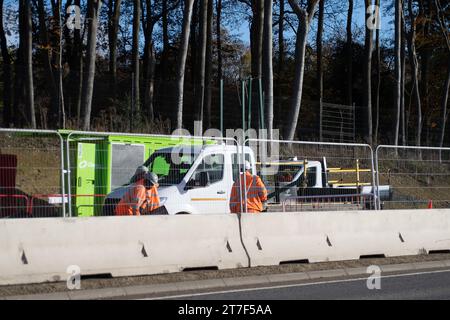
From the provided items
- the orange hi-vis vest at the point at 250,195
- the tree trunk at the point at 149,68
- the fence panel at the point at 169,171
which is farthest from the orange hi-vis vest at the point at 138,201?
the tree trunk at the point at 149,68

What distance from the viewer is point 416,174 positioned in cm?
1493

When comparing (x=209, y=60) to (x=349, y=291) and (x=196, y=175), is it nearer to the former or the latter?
(x=196, y=175)

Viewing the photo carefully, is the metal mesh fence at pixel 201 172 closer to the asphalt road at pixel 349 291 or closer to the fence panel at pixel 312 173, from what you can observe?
the fence panel at pixel 312 173

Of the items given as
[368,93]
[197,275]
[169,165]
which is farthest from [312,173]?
[368,93]

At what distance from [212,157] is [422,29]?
29.5m

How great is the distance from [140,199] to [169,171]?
282 cm

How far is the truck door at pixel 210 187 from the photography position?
557 inches

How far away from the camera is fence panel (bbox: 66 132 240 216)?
44.6 feet

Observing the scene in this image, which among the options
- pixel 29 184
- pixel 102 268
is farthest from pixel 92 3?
pixel 102 268

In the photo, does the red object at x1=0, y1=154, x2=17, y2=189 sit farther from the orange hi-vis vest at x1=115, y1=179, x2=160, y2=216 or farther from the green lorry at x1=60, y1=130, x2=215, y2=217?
the orange hi-vis vest at x1=115, y1=179, x2=160, y2=216

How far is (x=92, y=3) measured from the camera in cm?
2914

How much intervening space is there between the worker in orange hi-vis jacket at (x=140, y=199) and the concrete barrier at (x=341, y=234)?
1722 mm

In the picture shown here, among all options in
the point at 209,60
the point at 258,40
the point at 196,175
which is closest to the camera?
the point at 196,175

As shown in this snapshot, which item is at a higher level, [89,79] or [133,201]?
[89,79]
